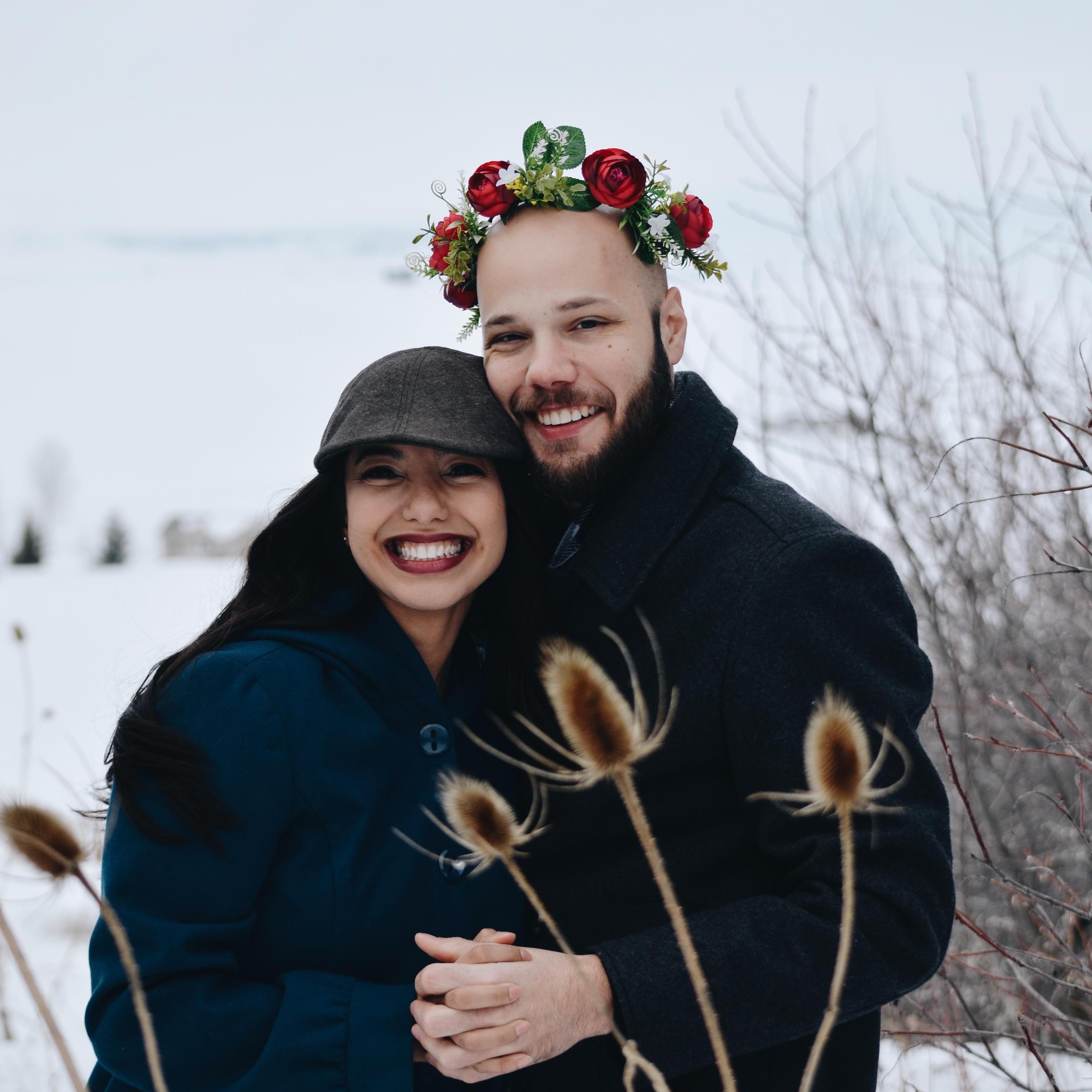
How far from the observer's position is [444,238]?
267cm

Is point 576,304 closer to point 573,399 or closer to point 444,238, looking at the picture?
point 573,399

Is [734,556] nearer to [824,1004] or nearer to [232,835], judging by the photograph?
[824,1004]

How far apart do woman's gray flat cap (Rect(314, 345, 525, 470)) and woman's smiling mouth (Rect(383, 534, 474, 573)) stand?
197mm

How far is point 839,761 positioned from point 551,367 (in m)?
1.38

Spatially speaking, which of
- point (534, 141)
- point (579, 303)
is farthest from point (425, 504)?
point (534, 141)

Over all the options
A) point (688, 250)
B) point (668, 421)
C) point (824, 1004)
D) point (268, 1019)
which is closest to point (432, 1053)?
point (268, 1019)

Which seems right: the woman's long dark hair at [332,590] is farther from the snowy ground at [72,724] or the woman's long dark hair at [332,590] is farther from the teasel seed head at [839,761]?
the teasel seed head at [839,761]

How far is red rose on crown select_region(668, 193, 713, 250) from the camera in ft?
8.61

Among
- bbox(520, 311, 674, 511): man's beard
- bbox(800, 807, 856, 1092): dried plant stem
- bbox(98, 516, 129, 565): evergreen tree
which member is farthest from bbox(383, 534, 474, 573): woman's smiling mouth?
bbox(98, 516, 129, 565): evergreen tree

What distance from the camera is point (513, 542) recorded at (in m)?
2.46

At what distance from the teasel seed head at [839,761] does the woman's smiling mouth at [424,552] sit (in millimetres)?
1205

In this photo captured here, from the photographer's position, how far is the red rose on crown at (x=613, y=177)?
8.02 feet

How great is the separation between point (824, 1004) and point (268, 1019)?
3.13ft

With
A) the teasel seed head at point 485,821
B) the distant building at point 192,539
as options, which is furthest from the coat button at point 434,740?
the distant building at point 192,539
